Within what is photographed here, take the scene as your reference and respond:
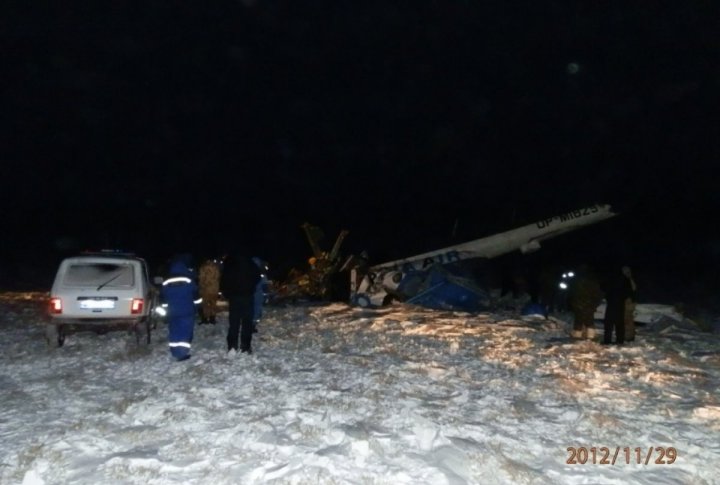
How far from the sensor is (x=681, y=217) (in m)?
80.8

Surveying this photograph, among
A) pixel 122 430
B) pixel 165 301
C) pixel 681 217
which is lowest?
pixel 122 430

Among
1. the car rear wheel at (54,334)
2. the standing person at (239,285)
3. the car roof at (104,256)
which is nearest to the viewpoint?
the standing person at (239,285)

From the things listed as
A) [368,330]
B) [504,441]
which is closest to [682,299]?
[368,330]

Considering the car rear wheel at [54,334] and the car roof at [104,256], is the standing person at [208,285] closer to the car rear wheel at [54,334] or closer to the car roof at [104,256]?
the car roof at [104,256]

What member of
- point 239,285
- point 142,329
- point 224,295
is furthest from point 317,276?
point 239,285

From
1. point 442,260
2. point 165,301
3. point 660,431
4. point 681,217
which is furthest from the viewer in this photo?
point 681,217

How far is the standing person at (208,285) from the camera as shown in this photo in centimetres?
1638

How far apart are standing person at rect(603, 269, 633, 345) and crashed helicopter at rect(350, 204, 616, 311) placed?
8266mm

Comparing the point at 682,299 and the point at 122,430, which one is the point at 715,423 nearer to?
the point at 122,430

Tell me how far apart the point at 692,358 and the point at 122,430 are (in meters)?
9.56
